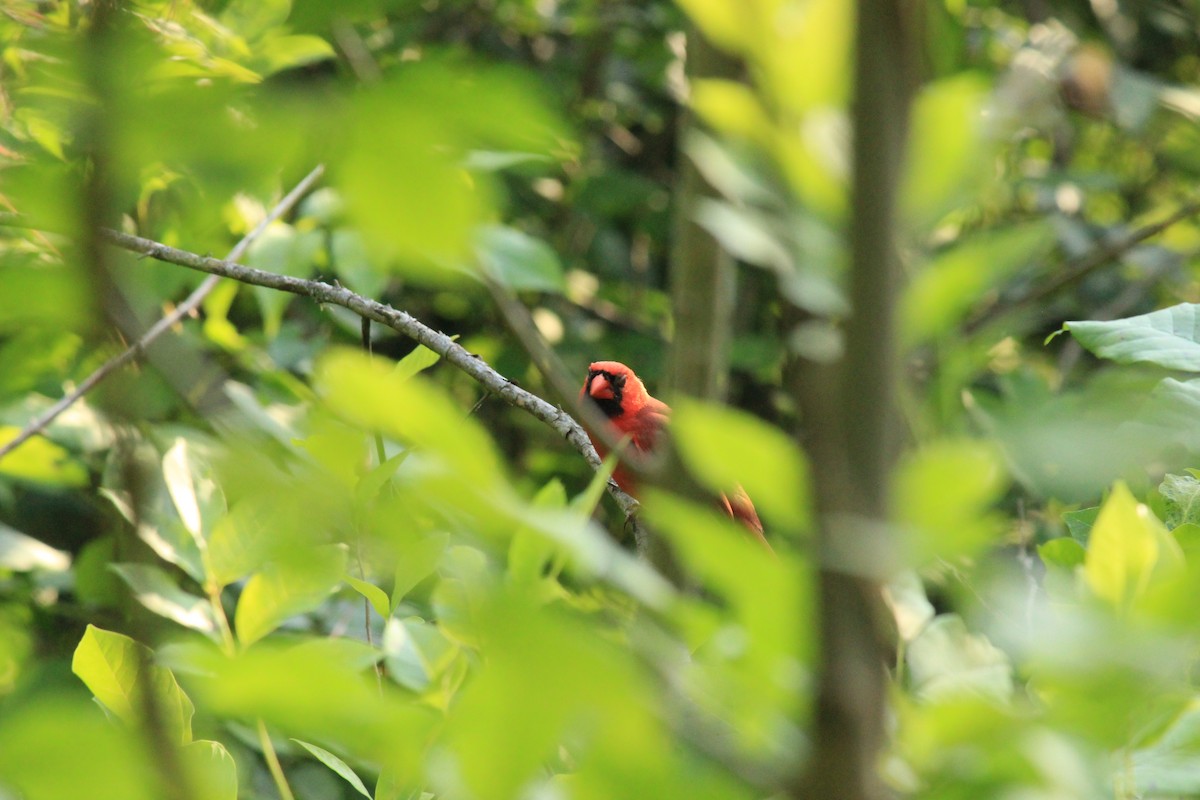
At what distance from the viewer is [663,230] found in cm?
372

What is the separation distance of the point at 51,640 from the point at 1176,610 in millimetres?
2271

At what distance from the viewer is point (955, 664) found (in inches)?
36.1

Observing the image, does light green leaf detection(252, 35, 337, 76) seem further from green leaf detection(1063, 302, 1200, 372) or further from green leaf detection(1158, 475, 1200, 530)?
green leaf detection(1158, 475, 1200, 530)

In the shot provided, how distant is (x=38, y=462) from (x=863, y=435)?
6.93ft

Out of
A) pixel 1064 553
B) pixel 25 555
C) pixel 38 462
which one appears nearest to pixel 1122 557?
pixel 1064 553

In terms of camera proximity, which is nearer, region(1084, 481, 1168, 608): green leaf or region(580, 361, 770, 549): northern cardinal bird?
region(1084, 481, 1168, 608): green leaf

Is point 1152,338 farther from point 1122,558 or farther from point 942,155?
point 942,155

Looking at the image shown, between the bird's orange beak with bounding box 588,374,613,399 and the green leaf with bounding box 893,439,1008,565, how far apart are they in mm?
3332

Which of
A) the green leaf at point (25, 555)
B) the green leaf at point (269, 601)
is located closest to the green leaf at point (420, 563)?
the green leaf at point (269, 601)

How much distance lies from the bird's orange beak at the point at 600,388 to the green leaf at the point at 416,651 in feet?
8.74

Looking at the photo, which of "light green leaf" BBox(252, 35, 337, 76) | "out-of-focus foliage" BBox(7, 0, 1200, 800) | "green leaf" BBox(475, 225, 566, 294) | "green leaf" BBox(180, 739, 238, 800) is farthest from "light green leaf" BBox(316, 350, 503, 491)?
"green leaf" BBox(475, 225, 566, 294)

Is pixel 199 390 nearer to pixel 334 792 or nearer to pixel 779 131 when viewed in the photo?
pixel 779 131

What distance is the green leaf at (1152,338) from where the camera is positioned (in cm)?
121

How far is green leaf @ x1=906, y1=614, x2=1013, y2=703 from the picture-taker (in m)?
0.74
